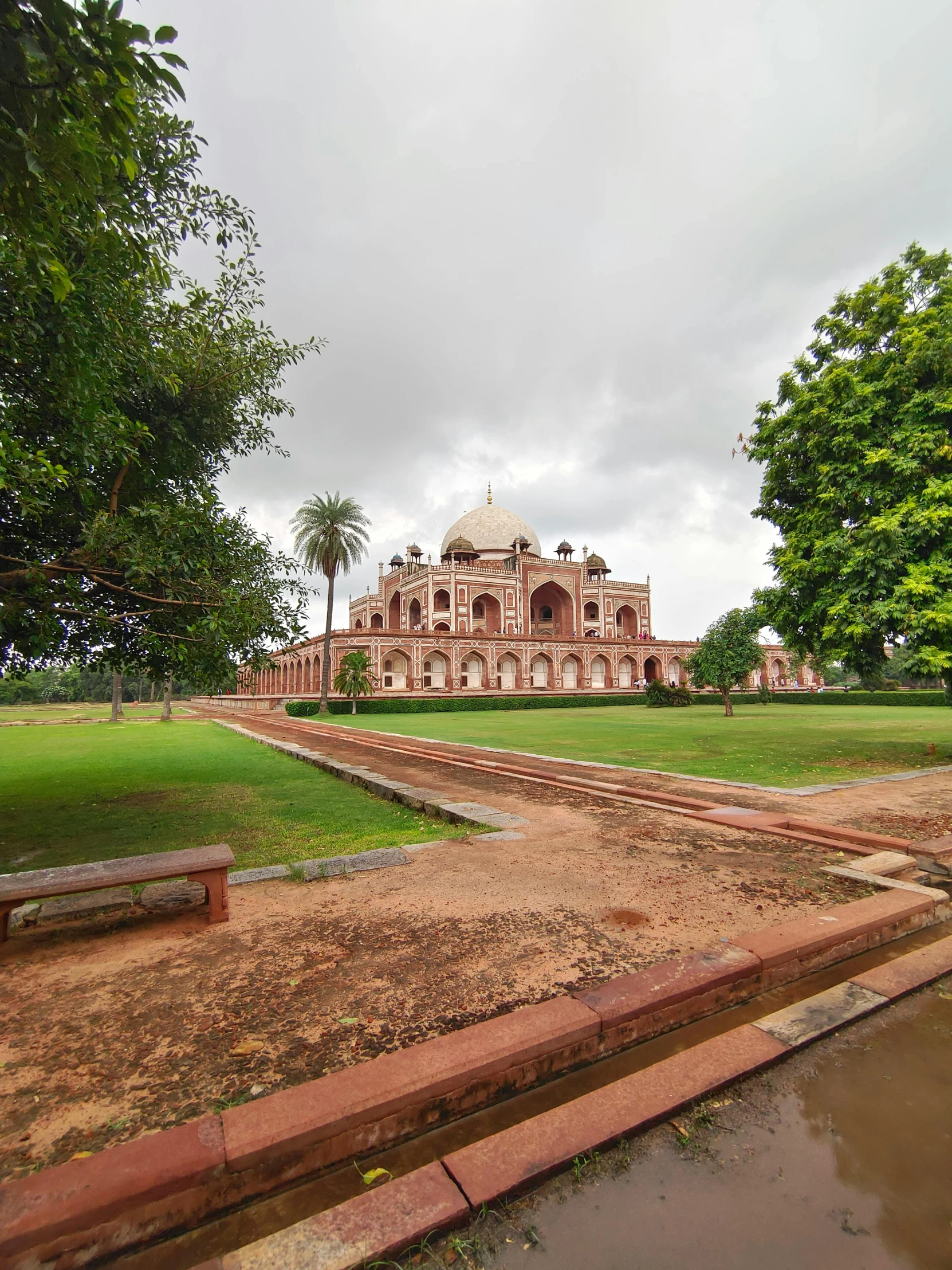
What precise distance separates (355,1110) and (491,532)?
57316 mm

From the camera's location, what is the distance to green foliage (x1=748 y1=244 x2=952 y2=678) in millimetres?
9586

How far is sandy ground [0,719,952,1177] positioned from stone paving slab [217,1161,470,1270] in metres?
0.59

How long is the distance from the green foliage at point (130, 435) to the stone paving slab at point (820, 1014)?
4926 mm

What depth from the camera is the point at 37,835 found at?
19.9 feet

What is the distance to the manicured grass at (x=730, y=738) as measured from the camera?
33.7ft

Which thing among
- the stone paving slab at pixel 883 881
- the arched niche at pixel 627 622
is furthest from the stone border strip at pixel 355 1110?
the arched niche at pixel 627 622

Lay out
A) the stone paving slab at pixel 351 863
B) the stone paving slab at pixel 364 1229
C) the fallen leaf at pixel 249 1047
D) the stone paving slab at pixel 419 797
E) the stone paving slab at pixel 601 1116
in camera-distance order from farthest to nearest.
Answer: the stone paving slab at pixel 419 797
the stone paving slab at pixel 351 863
the fallen leaf at pixel 249 1047
the stone paving slab at pixel 601 1116
the stone paving slab at pixel 364 1229

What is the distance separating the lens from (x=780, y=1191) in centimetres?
181

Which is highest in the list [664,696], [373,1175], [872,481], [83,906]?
[872,481]

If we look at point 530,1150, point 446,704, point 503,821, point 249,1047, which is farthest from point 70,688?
point 530,1150

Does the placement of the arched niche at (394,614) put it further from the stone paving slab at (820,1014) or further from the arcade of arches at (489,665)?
the stone paving slab at (820,1014)

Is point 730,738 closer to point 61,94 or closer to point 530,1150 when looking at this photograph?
point 530,1150

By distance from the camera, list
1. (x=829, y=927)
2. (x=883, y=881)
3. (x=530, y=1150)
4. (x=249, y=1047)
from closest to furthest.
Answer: (x=530, y=1150) → (x=249, y=1047) → (x=829, y=927) → (x=883, y=881)

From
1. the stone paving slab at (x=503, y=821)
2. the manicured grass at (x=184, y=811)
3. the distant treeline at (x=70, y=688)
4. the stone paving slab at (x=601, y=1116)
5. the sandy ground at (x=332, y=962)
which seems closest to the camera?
the stone paving slab at (x=601, y=1116)
